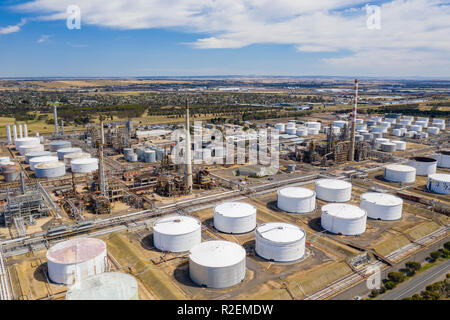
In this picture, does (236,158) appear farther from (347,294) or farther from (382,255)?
(347,294)

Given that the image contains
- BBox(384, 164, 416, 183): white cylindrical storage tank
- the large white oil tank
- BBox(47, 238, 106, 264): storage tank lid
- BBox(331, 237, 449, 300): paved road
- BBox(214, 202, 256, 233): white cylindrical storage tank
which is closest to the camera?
BBox(331, 237, 449, 300): paved road

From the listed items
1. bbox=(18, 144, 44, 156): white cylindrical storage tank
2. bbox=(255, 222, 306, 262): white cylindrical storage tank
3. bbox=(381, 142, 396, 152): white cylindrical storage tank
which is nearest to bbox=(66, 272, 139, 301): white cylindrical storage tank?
bbox=(255, 222, 306, 262): white cylindrical storage tank

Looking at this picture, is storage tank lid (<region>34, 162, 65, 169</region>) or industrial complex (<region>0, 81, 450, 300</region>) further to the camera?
storage tank lid (<region>34, 162, 65, 169</region>)

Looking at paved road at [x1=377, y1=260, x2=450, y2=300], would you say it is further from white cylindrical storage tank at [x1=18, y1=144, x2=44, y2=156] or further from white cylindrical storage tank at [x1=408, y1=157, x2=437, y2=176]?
white cylindrical storage tank at [x1=18, y1=144, x2=44, y2=156]

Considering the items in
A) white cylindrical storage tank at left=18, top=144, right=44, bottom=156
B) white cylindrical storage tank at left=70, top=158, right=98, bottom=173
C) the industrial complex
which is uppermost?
white cylindrical storage tank at left=18, top=144, right=44, bottom=156

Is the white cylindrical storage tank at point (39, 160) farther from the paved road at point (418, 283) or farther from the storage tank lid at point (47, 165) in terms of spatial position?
the paved road at point (418, 283)

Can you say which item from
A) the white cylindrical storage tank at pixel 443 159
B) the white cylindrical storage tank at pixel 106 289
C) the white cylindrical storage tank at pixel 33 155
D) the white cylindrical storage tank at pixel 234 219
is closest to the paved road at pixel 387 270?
the white cylindrical storage tank at pixel 234 219

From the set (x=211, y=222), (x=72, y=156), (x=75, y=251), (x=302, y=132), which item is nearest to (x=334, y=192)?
(x=211, y=222)

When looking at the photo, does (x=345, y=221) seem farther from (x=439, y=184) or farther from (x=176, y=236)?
(x=439, y=184)
